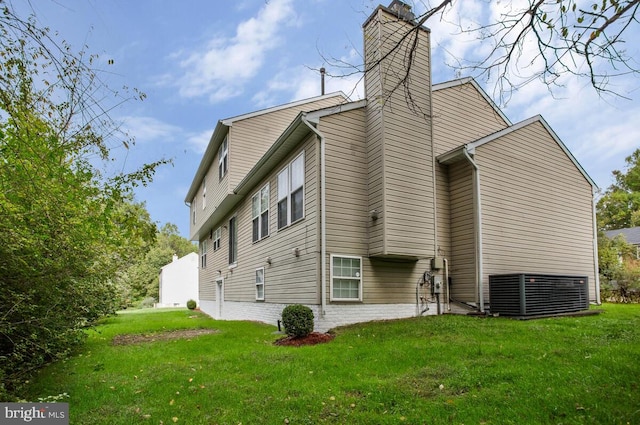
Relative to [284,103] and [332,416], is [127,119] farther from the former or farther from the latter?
[284,103]

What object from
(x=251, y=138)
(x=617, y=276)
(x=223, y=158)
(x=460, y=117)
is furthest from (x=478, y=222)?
(x=617, y=276)

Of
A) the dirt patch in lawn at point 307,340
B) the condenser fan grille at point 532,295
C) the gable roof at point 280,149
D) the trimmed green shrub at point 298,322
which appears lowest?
the dirt patch in lawn at point 307,340

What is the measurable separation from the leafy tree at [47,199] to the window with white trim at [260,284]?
655cm

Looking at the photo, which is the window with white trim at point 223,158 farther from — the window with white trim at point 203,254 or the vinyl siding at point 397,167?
the window with white trim at point 203,254

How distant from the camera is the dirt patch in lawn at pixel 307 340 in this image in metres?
7.86

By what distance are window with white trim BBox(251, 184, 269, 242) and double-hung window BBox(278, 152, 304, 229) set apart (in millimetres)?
1132

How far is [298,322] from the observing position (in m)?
8.16

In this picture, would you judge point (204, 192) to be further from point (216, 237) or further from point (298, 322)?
point (298, 322)

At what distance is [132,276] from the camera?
9.00 meters

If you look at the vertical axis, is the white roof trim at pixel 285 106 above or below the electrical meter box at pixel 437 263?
above

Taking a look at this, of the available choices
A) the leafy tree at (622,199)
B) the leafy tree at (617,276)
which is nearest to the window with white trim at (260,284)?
the leafy tree at (617,276)

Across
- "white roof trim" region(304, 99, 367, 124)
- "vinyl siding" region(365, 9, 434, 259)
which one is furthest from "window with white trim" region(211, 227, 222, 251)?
"vinyl siding" region(365, 9, 434, 259)

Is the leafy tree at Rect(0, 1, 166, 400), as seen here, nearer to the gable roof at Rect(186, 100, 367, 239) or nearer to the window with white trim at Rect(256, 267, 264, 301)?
the gable roof at Rect(186, 100, 367, 239)

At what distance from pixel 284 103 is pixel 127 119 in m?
11.0
